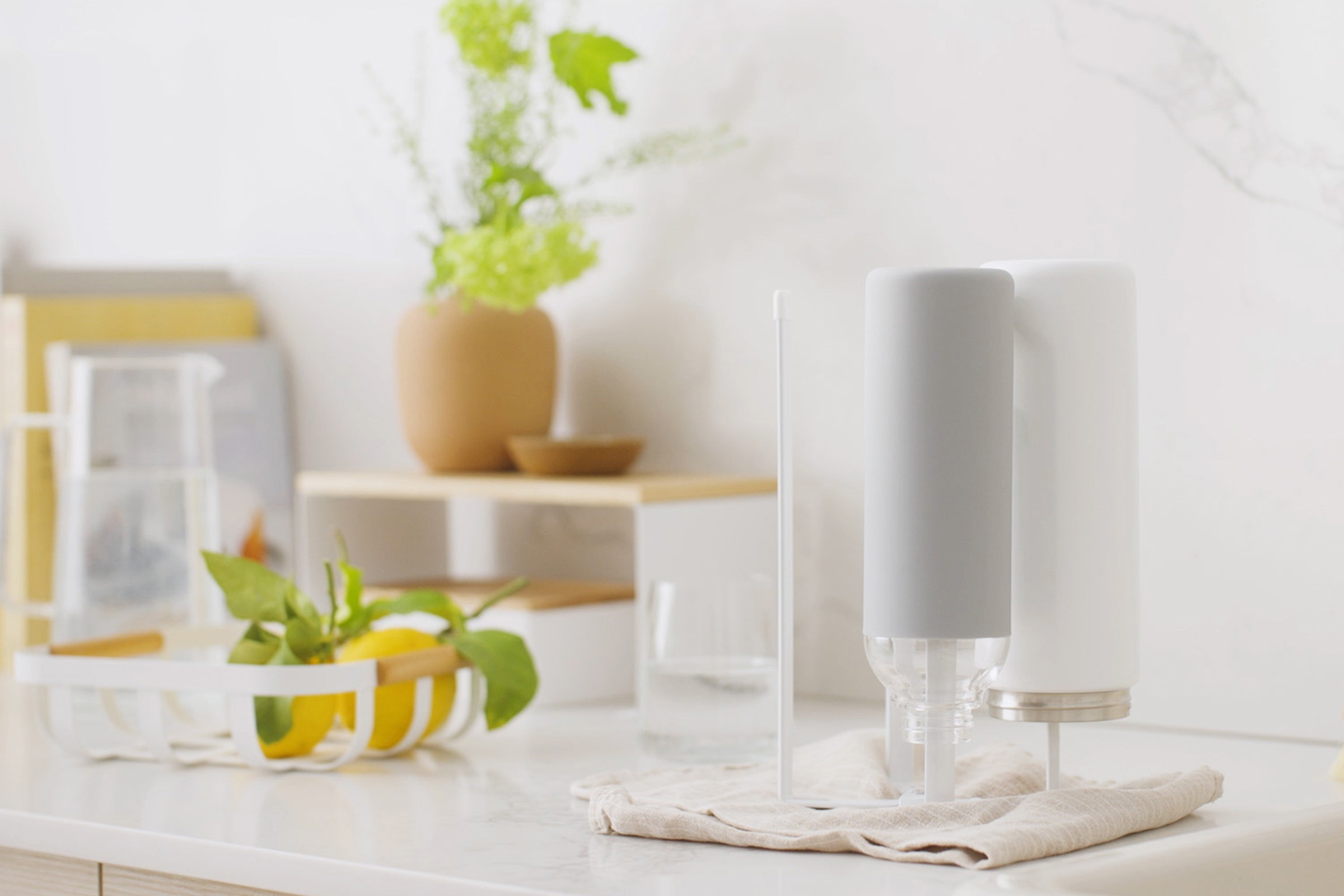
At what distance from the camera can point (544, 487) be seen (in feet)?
4.50

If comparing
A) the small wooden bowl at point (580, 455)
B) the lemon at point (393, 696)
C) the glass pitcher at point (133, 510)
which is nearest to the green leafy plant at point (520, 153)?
the small wooden bowl at point (580, 455)

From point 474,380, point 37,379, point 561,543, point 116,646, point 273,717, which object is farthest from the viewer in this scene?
point 37,379

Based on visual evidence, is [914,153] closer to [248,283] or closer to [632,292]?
[632,292]

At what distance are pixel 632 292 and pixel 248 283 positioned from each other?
0.55 metres

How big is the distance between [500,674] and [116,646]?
0.29 meters

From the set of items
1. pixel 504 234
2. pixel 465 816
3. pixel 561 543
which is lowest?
pixel 465 816

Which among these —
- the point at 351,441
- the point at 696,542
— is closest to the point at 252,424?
the point at 351,441

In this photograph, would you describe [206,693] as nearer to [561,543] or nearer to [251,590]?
[251,590]

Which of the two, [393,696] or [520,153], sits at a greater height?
[520,153]

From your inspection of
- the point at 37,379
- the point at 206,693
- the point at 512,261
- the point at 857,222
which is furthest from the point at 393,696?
the point at 37,379

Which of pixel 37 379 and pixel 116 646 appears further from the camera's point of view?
pixel 37 379

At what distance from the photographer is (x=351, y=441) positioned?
1761 millimetres

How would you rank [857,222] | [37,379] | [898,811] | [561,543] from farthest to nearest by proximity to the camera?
[37,379], [561,543], [857,222], [898,811]

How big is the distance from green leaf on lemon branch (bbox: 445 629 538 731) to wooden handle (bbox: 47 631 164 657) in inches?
9.8
